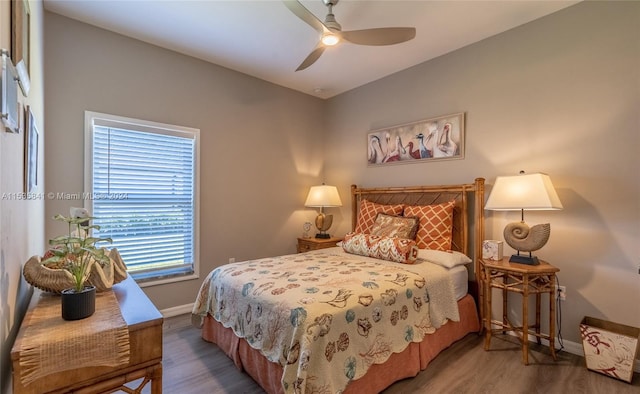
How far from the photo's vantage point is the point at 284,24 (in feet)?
8.50

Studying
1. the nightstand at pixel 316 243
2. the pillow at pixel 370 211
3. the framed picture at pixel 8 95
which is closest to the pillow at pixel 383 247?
the pillow at pixel 370 211

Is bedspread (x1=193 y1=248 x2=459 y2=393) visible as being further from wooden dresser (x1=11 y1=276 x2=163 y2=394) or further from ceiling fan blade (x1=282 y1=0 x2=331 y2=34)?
ceiling fan blade (x1=282 y1=0 x2=331 y2=34)

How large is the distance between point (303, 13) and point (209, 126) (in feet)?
6.16

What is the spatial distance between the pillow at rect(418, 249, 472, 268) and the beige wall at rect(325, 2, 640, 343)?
0.42 meters

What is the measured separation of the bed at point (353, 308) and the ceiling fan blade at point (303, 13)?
1741 millimetres

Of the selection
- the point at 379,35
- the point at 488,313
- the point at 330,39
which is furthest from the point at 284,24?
the point at 488,313

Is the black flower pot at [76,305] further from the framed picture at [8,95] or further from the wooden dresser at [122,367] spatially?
the framed picture at [8,95]

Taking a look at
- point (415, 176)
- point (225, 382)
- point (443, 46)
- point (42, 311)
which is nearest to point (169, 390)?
point (225, 382)

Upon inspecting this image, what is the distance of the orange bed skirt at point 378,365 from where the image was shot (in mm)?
1743

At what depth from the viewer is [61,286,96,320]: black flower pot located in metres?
1.11

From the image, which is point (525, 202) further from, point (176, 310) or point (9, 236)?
point (176, 310)

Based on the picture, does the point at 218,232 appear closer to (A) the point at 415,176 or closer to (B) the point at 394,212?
(B) the point at 394,212

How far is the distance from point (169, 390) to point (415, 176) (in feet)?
9.66

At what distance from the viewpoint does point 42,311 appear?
1173 millimetres
